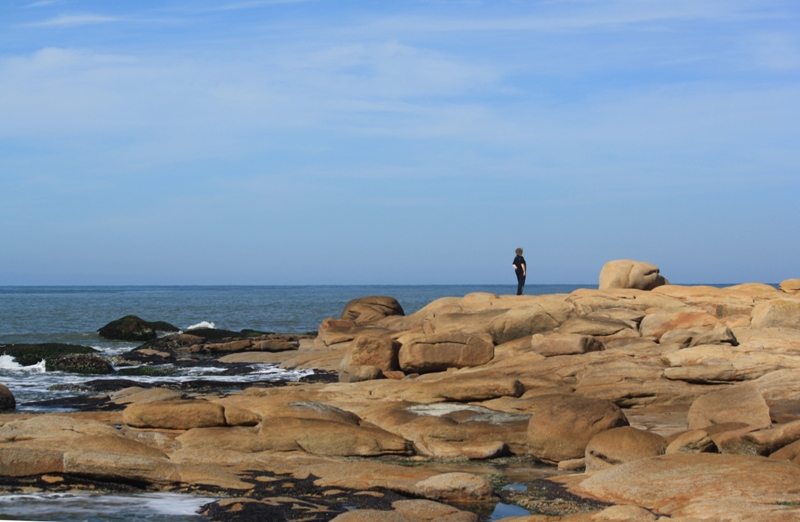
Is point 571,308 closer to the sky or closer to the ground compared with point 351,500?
closer to the sky

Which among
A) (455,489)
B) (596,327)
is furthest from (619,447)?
(596,327)

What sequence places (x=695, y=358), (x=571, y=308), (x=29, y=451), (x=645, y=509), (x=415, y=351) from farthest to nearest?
(x=571, y=308) < (x=415, y=351) < (x=695, y=358) < (x=29, y=451) < (x=645, y=509)

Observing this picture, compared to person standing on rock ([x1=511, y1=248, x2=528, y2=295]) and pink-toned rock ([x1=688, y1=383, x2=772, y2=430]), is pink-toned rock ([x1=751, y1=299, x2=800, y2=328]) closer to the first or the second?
pink-toned rock ([x1=688, y1=383, x2=772, y2=430])

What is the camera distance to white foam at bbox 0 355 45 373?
33.3 m

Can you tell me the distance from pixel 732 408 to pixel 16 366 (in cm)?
2893

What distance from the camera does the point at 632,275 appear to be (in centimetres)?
3225

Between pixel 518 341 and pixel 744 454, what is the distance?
42.2ft

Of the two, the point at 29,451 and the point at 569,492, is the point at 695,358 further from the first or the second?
the point at 29,451

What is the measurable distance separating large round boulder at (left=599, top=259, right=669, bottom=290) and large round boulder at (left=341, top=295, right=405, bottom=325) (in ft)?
41.5

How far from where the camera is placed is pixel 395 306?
43375 mm

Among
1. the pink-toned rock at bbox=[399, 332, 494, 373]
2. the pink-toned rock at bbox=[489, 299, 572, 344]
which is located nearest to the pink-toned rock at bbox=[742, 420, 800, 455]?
the pink-toned rock at bbox=[399, 332, 494, 373]

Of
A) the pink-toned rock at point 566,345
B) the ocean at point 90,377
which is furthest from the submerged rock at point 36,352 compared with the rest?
the pink-toned rock at point 566,345

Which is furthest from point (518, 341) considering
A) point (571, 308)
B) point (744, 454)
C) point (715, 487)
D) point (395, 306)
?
point (395, 306)

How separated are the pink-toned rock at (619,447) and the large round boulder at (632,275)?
60.5ft
